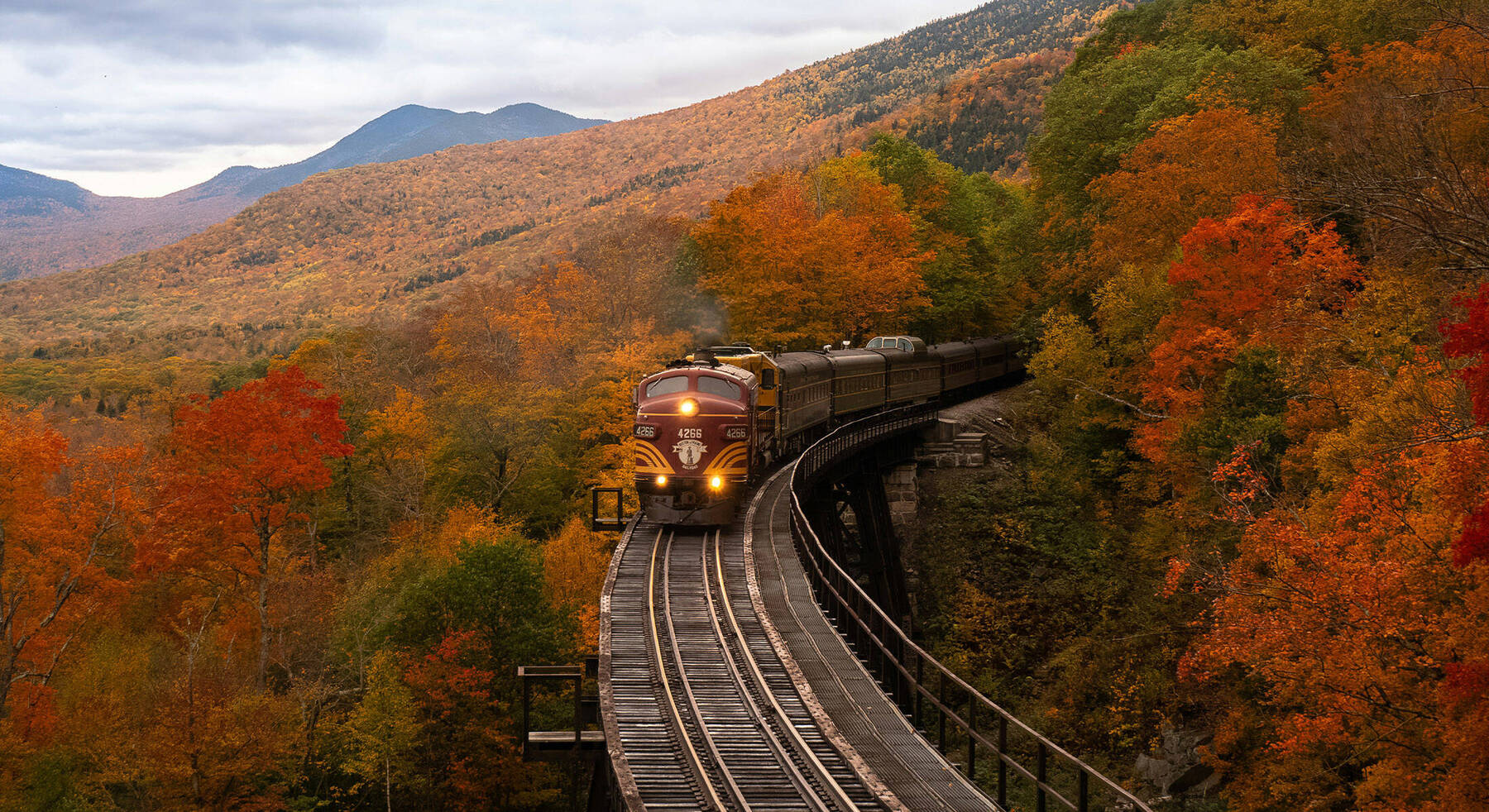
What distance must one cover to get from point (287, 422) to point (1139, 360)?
29384 mm

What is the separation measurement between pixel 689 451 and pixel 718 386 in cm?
168

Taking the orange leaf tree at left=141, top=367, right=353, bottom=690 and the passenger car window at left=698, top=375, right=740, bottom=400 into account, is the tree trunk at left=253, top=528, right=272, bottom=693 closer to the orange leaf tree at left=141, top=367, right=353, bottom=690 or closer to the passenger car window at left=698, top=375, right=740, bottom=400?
the orange leaf tree at left=141, top=367, right=353, bottom=690

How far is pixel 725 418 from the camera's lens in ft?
73.9

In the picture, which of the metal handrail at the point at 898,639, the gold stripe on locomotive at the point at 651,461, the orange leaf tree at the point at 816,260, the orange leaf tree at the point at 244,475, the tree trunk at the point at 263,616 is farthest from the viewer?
the orange leaf tree at the point at 816,260

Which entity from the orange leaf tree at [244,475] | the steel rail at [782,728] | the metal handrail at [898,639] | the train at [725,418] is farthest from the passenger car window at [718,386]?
the orange leaf tree at [244,475]

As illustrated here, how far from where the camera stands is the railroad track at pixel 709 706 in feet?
37.7

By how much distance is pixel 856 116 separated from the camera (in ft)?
594

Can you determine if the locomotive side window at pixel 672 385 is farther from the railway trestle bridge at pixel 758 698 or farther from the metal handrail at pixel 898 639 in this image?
the metal handrail at pixel 898 639

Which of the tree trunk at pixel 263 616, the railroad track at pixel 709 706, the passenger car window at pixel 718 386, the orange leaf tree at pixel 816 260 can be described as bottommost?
the tree trunk at pixel 263 616

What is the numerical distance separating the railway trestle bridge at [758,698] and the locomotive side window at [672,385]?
345 cm

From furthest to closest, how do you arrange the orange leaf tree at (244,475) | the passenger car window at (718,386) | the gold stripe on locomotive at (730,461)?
the orange leaf tree at (244,475) < the passenger car window at (718,386) < the gold stripe on locomotive at (730,461)

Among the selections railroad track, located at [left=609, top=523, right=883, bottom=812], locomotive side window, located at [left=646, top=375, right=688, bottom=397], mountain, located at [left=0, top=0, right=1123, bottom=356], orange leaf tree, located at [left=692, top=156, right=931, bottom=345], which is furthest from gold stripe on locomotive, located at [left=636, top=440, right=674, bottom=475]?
mountain, located at [left=0, top=0, right=1123, bottom=356]

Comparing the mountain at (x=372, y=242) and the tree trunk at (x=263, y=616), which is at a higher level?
the mountain at (x=372, y=242)

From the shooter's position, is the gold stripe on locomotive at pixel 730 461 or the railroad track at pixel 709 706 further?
the gold stripe on locomotive at pixel 730 461
